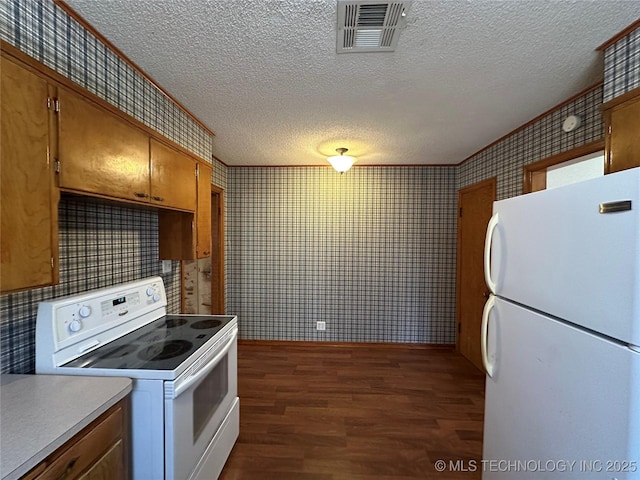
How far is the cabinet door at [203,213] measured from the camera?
84.7 inches

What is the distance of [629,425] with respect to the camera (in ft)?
2.40

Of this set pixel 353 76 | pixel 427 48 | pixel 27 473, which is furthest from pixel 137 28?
pixel 27 473

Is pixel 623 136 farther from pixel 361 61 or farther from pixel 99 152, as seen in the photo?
pixel 99 152

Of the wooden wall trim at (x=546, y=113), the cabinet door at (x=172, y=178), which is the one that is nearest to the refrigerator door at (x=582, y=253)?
the wooden wall trim at (x=546, y=113)

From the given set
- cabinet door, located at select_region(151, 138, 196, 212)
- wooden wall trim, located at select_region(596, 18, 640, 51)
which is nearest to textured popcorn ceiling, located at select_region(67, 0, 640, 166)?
wooden wall trim, located at select_region(596, 18, 640, 51)

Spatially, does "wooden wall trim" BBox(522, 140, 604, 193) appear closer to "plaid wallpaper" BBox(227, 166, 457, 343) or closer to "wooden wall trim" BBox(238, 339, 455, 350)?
"plaid wallpaper" BBox(227, 166, 457, 343)

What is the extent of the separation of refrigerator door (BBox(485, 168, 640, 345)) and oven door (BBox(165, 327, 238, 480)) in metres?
1.56

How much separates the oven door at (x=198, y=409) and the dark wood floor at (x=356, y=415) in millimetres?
434

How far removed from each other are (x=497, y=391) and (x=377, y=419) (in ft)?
3.90

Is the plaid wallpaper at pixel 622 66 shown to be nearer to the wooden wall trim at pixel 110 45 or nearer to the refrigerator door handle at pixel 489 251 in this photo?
the refrigerator door handle at pixel 489 251

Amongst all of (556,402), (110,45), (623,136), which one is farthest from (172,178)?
(623,136)

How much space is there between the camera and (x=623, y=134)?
1.29 m

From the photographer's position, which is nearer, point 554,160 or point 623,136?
point 623,136

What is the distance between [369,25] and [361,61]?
0.24 meters
